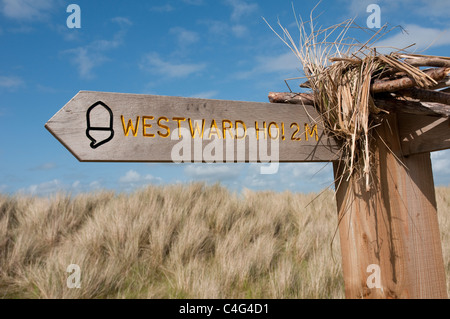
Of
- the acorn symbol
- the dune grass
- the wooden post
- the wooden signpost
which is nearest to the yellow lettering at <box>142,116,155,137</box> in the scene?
the wooden signpost

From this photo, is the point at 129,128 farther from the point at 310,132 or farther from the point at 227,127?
the point at 310,132

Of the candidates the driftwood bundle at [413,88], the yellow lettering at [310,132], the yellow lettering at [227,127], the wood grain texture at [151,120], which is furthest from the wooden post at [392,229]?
the yellow lettering at [227,127]

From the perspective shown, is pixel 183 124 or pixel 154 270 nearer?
pixel 183 124

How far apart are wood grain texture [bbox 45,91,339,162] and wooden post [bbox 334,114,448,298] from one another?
362 mm

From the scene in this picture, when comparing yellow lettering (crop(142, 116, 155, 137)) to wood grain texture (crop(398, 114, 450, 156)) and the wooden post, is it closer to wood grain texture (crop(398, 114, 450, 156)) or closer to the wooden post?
the wooden post

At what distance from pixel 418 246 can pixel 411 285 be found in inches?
8.5

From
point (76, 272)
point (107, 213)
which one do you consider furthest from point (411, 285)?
point (107, 213)

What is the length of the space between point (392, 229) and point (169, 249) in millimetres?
2814

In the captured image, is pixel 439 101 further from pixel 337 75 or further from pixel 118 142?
pixel 118 142

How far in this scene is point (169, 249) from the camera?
13.7ft

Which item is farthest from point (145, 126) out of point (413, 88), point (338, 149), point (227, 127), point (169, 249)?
point (169, 249)

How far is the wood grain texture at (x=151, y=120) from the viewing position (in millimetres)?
1523

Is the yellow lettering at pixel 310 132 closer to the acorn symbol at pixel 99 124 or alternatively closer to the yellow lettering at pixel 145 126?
the yellow lettering at pixel 145 126

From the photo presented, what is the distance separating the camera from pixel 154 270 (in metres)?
3.81
